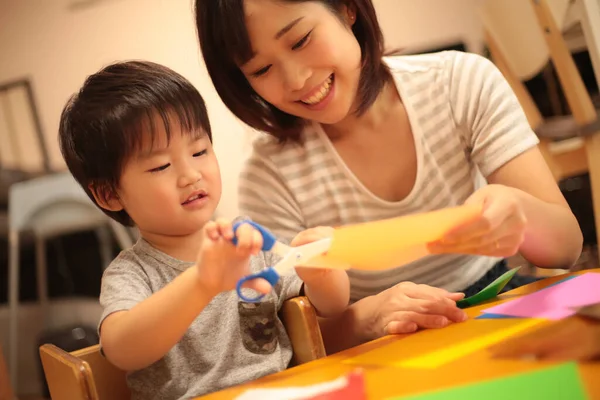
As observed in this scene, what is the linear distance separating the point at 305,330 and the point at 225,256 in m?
0.21

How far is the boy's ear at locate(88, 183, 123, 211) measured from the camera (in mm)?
854

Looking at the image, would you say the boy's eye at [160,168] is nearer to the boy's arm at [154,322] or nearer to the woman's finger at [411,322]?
the boy's arm at [154,322]

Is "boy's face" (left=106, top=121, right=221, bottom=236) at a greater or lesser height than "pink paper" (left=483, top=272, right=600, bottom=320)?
greater

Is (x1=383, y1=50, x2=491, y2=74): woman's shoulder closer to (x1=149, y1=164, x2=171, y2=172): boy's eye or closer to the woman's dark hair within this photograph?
the woman's dark hair

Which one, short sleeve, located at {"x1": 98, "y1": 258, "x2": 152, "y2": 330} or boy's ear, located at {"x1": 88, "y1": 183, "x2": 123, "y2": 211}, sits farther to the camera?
boy's ear, located at {"x1": 88, "y1": 183, "x2": 123, "y2": 211}

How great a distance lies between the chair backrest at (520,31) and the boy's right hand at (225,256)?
1058 mm

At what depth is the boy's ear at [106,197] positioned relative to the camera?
0.85 meters

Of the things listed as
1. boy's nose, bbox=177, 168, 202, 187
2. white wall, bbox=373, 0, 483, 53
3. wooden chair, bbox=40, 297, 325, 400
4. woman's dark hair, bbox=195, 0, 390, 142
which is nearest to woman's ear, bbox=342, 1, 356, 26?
woman's dark hair, bbox=195, 0, 390, 142

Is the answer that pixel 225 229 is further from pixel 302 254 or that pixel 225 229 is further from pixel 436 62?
pixel 436 62

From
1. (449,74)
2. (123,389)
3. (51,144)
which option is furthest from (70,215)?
(449,74)

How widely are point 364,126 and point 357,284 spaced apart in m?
0.28

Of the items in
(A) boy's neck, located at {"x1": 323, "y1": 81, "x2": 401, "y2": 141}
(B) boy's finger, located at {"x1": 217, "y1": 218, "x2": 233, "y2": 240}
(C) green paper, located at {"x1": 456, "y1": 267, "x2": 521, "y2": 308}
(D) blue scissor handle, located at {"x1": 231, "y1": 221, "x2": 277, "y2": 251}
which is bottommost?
(C) green paper, located at {"x1": 456, "y1": 267, "x2": 521, "y2": 308}

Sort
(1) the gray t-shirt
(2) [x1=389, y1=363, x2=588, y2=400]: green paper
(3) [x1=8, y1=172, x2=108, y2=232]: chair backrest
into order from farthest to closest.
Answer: (3) [x1=8, y1=172, x2=108, y2=232]: chair backrest, (1) the gray t-shirt, (2) [x1=389, y1=363, x2=588, y2=400]: green paper

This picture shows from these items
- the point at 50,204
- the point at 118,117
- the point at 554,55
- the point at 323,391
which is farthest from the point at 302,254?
the point at 50,204
